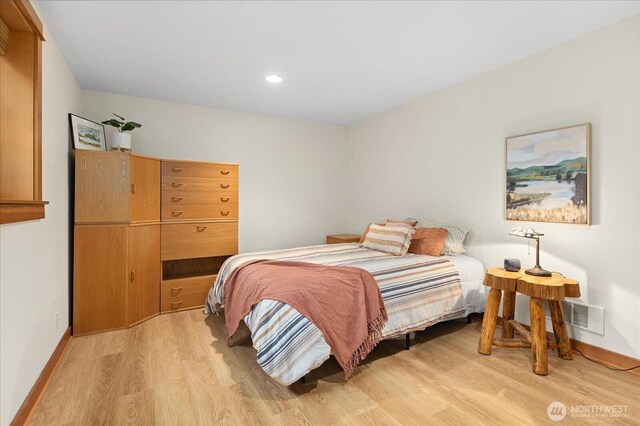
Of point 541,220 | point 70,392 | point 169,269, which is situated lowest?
point 70,392

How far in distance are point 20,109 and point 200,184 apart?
6.21 ft

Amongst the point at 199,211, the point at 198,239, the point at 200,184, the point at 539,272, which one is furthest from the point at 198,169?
the point at 539,272

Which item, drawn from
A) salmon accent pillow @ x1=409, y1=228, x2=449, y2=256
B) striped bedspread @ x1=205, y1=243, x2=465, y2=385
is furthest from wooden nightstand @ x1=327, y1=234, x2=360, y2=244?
salmon accent pillow @ x1=409, y1=228, x2=449, y2=256

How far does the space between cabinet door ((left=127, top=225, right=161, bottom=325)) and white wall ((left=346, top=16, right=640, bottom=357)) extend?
113 inches

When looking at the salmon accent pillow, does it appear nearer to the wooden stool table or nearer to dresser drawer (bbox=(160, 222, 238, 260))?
the wooden stool table

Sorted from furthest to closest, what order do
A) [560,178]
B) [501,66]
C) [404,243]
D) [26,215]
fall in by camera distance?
[404,243] < [501,66] < [560,178] < [26,215]

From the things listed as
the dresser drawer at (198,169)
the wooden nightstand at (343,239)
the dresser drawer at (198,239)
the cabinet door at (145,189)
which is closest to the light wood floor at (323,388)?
the dresser drawer at (198,239)

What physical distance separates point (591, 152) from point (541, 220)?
2.02ft

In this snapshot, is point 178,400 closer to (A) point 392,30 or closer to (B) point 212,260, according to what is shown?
(B) point 212,260

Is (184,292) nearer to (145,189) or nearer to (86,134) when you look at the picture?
(145,189)

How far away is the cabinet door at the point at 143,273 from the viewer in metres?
3.03

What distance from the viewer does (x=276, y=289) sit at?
82.3 inches

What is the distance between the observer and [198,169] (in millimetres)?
3547

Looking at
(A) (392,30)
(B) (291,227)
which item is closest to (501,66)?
(A) (392,30)
